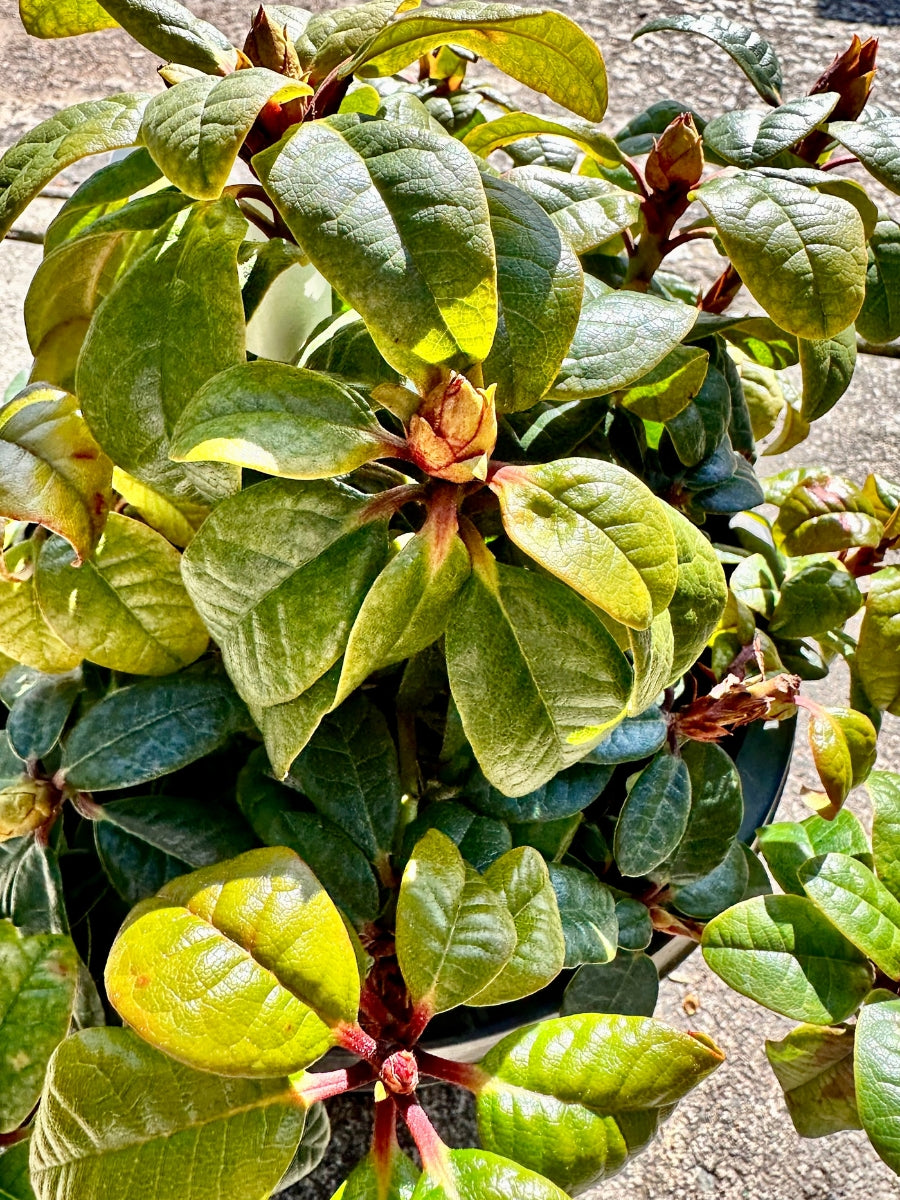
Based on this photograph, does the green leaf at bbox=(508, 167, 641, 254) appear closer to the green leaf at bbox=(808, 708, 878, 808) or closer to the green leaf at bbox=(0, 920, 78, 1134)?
the green leaf at bbox=(808, 708, 878, 808)

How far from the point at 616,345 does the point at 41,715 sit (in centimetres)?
38

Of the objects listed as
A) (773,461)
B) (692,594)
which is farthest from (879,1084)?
(773,461)

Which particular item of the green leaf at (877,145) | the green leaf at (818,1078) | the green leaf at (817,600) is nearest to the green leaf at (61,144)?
the green leaf at (877,145)

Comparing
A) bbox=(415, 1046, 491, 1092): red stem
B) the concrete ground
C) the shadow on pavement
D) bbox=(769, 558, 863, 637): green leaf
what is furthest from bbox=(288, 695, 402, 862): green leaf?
the shadow on pavement

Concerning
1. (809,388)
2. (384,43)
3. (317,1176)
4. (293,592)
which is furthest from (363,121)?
(317,1176)

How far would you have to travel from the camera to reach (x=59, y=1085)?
1.53 ft

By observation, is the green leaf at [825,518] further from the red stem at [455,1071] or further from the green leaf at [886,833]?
the red stem at [455,1071]

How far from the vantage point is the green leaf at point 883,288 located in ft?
2.16

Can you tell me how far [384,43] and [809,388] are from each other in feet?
0.96

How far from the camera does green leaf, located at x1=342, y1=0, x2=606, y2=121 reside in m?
0.46

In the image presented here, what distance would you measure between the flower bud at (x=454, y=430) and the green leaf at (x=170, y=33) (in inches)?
8.0

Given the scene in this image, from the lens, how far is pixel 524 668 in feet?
1.56

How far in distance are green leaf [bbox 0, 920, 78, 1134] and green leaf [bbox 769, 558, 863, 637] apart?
51 centimetres

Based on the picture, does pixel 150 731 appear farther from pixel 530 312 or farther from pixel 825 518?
pixel 825 518
